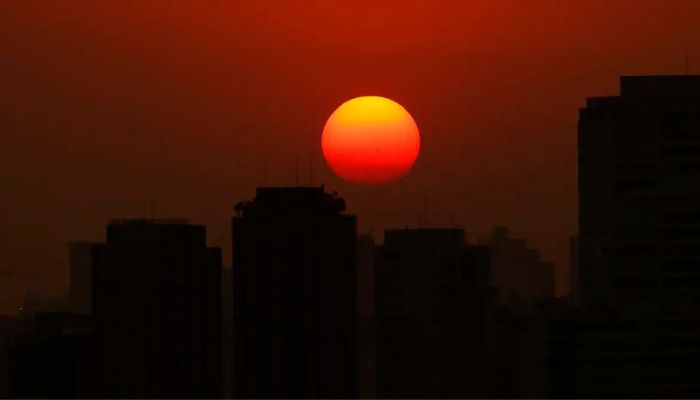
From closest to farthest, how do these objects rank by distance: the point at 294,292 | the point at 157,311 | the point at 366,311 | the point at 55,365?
1. the point at 55,365
2. the point at 157,311
3. the point at 294,292
4. the point at 366,311

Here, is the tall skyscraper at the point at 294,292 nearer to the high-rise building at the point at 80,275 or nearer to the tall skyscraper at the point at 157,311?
the tall skyscraper at the point at 157,311

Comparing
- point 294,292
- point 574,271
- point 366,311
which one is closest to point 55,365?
point 294,292

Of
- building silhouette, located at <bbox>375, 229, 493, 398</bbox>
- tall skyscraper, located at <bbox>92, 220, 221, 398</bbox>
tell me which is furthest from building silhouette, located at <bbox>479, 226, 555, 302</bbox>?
tall skyscraper, located at <bbox>92, 220, 221, 398</bbox>

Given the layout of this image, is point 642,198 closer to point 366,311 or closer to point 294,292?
point 366,311

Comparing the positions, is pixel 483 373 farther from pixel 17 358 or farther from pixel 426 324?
pixel 17 358

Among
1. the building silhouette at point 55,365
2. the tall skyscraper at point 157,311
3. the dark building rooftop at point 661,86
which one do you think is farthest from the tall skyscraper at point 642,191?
the building silhouette at point 55,365

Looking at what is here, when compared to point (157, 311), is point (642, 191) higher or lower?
higher
